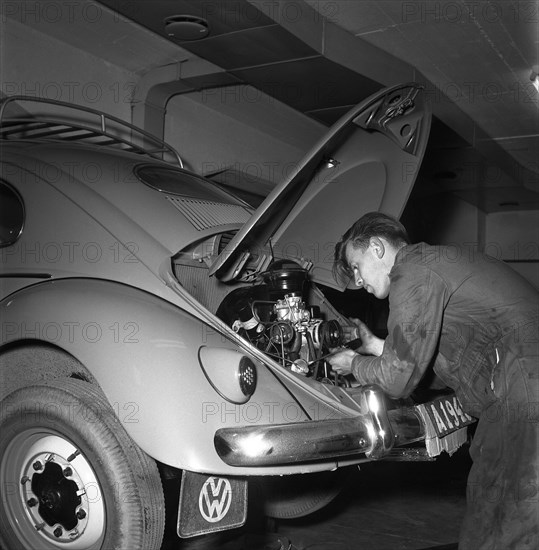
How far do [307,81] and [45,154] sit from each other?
15.4ft

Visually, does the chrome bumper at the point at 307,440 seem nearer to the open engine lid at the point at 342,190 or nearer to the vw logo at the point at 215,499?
the vw logo at the point at 215,499

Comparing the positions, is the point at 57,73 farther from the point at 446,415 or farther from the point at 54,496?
the point at 446,415

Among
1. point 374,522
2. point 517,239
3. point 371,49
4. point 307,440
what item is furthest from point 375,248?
point 517,239

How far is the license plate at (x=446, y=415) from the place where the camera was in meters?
2.88

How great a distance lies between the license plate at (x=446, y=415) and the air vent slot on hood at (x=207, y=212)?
4.60 ft

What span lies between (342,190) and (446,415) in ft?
5.12

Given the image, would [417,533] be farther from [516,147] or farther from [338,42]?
[516,147]

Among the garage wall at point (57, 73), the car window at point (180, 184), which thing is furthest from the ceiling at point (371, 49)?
the car window at point (180, 184)

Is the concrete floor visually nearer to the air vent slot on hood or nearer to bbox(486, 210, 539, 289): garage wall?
the air vent slot on hood

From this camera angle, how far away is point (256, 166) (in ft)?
32.1

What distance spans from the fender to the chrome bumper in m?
0.10

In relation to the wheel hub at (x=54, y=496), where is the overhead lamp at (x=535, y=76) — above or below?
above

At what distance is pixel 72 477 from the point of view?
262cm

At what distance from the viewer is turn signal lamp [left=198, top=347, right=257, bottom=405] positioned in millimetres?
2570
